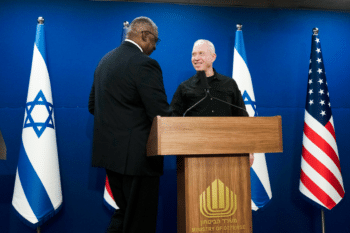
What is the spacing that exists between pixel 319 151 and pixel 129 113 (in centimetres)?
193

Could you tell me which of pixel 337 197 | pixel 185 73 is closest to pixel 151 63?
pixel 185 73

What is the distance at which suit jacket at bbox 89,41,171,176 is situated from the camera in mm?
1567

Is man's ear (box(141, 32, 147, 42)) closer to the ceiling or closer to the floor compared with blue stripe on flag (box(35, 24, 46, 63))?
closer to the floor

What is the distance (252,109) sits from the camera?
2830 millimetres

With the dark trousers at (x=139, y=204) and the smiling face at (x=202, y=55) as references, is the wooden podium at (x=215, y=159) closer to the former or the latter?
the dark trousers at (x=139, y=204)

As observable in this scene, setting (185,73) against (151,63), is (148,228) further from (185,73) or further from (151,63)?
(185,73)

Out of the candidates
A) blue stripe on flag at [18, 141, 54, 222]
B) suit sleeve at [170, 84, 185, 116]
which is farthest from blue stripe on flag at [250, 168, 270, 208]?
blue stripe on flag at [18, 141, 54, 222]

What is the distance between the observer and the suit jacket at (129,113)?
1567 millimetres

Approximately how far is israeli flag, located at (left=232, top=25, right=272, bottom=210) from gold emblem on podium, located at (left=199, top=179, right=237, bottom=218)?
1.31 m

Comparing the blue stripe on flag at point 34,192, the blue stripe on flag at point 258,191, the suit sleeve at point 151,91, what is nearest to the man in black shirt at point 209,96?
the blue stripe on flag at point 258,191

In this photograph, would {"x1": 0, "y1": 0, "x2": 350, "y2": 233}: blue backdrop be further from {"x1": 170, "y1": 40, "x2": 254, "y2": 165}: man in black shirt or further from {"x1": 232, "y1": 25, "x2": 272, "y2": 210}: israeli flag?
{"x1": 170, "y1": 40, "x2": 254, "y2": 165}: man in black shirt

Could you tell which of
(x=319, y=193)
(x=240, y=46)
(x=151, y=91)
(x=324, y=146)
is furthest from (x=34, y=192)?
(x=324, y=146)

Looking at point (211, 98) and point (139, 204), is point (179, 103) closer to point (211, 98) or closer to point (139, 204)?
point (211, 98)

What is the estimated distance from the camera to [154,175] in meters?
1.60
